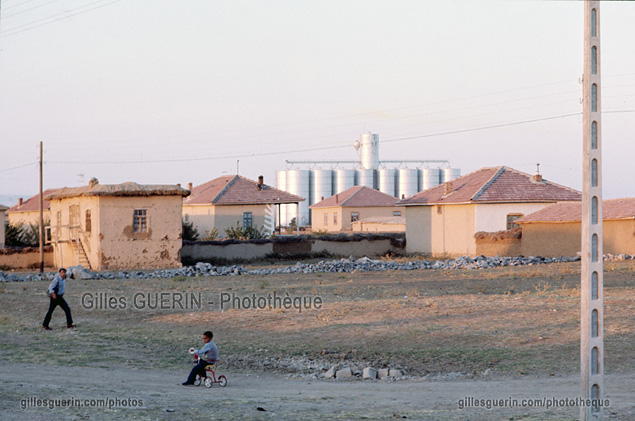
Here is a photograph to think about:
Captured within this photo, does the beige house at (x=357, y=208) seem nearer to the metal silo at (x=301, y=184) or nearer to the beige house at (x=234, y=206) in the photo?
the beige house at (x=234, y=206)

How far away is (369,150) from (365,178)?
486cm

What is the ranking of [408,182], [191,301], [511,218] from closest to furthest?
1. [191,301]
2. [511,218]
3. [408,182]

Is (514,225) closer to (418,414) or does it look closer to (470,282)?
(470,282)

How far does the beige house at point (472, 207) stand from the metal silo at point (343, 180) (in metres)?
51.2

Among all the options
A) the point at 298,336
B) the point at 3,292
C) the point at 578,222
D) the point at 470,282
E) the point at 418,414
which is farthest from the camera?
the point at 578,222

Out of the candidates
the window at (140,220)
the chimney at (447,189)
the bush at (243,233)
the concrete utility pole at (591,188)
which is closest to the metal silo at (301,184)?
the bush at (243,233)

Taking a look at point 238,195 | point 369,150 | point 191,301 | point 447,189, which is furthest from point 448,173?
point 191,301

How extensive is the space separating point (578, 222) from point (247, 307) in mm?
22354

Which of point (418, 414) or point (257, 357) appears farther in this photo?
point (257, 357)

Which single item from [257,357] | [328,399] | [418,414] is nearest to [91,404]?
[328,399]

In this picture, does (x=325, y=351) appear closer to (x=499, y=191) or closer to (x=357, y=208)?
(x=499, y=191)

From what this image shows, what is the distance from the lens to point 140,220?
35.4 m

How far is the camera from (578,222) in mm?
36750

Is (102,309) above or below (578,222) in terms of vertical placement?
below
